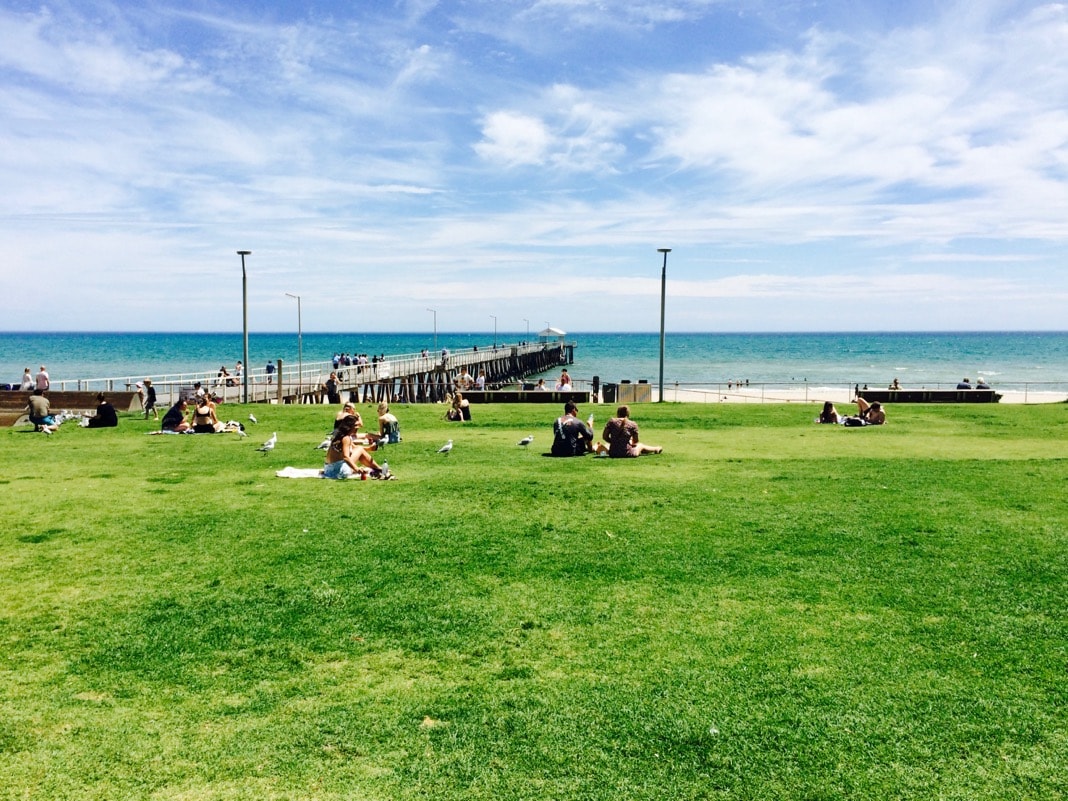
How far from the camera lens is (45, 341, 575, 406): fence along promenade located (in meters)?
31.9

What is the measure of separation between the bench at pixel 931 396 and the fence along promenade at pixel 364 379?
20.3 metres

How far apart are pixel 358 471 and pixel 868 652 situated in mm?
8911

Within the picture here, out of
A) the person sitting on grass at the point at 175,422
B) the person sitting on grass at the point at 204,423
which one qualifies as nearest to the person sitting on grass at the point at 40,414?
the person sitting on grass at the point at 175,422

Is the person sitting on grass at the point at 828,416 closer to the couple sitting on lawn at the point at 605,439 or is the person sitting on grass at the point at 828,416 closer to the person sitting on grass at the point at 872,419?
the person sitting on grass at the point at 872,419

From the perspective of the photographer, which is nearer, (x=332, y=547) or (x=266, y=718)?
(x=266, y=718)

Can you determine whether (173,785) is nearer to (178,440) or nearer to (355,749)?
(355,749)

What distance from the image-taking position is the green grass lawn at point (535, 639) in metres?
4.66

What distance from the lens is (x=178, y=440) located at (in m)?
18.3

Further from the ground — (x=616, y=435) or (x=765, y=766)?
(x=616, y=435)

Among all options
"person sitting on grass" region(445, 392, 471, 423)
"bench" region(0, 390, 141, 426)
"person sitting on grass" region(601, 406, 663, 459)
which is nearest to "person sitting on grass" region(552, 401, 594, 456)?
"person sitting on grass" region(601, 406, 663, 459)

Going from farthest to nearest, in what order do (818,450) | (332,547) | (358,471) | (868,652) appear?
1. (818,450)
2. (358,471)
3. (332,547)
4. (868,652)

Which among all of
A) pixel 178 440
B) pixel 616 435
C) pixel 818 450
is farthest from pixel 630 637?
pixel 178 440

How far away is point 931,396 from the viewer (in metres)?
29.1

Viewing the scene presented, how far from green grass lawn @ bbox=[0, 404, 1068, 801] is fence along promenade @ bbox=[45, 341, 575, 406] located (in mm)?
18201
